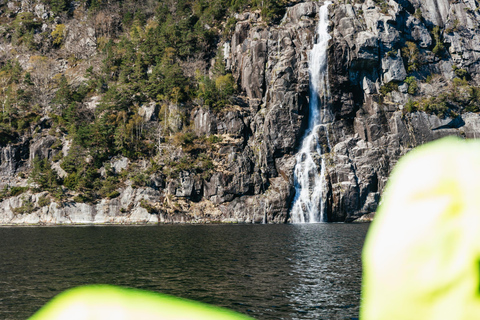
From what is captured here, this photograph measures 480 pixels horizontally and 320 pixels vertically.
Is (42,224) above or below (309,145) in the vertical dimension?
below

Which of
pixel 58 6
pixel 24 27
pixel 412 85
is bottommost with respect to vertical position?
pixel 412 85

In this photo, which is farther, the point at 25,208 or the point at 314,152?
the point at 314,152

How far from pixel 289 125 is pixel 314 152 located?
648cm

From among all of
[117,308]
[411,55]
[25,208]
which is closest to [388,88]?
[411,55]

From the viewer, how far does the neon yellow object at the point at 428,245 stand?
0.67 m

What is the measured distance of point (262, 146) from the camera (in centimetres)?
6188

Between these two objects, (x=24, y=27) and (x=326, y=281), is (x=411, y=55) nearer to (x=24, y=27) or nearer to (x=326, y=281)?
(x=326, y=281)

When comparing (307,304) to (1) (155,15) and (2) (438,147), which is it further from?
(1) (155,15)

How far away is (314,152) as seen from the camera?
60.8 meters

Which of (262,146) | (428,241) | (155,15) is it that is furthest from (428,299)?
(155,15)

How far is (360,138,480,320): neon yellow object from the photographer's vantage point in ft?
2.20

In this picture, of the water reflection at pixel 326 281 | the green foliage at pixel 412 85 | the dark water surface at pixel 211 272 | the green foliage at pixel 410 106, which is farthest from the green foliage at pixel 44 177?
the green foliage at pixel 412 85

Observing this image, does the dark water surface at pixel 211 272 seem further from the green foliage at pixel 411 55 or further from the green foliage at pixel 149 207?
the green foliage at pixel 411 55

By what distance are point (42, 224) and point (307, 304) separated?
186 ft
